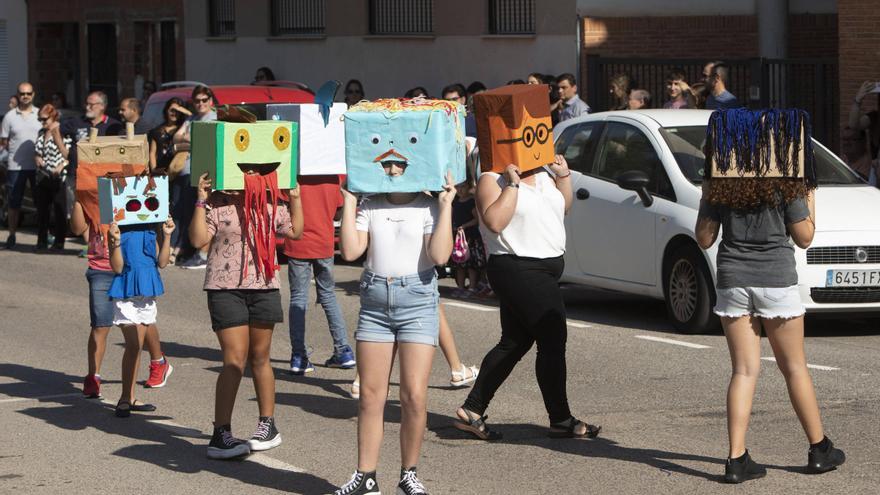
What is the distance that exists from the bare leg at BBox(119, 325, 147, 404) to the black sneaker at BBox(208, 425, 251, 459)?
147 centimetres

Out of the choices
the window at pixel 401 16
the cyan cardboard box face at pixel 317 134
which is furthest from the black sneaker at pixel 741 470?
the window at pixel 401 16

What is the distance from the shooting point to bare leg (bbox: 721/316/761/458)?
789 centimetres

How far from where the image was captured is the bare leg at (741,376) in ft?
25.9

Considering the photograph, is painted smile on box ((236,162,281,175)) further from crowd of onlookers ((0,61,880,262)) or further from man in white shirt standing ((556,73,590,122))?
man in white shirt standing ((556,73,590,122))

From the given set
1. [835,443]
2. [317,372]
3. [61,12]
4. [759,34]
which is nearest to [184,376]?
[317,372]

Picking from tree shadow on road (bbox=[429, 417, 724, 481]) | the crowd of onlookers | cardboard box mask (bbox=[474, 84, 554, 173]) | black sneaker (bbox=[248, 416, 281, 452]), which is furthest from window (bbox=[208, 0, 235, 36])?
cardboard box mask (bbox=[474, 84, 554, 173])

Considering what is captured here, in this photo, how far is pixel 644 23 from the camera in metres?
23.9

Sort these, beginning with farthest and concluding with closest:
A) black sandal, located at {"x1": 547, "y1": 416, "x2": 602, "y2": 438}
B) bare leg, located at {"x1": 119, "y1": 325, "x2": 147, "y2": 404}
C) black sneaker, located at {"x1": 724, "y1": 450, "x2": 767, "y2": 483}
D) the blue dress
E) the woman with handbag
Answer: the woman with handbag
the blue dress
bare leg, located at {"x1": 119, "y1": 325, "x2": 147, "y2": 404}
black sandal, located at {"x1": 547, "y1": 416, "x2": 602, "y2": 438}
black sneaker, located at {"x1": 724, "y1": 450, "x2": 767, "y2": 483}

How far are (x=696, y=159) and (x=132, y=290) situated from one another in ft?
16.8

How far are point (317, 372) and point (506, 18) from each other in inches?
591

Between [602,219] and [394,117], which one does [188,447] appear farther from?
[602,219]

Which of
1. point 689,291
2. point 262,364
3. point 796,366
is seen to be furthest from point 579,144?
point 796,366

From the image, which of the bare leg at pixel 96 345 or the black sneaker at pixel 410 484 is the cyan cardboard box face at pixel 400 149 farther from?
the bare leg at pixel 96 345

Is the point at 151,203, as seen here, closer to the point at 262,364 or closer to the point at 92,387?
the point at 92,387
